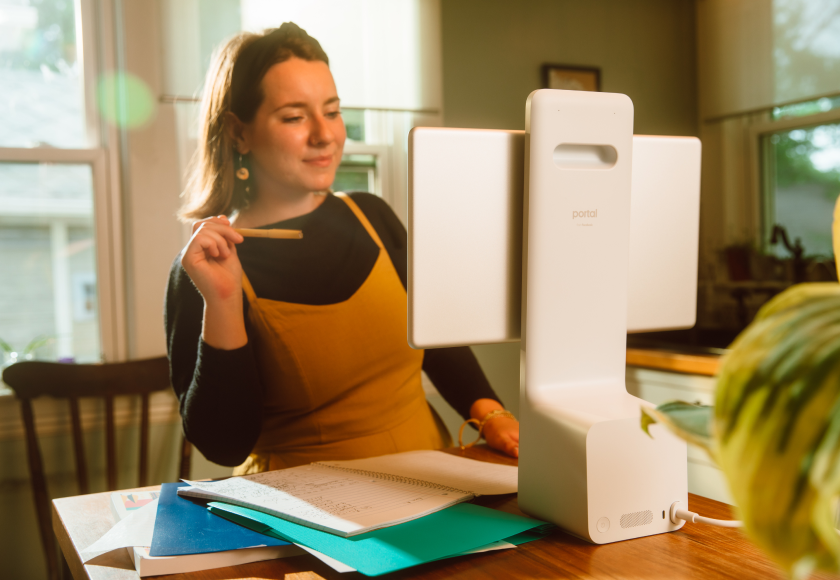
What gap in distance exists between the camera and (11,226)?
1979 mm

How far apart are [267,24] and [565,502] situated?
6.20ft

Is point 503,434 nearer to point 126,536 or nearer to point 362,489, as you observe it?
point 362,489

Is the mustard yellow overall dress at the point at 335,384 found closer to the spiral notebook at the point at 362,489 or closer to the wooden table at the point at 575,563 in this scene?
the spiral notebook at the point at 362,489

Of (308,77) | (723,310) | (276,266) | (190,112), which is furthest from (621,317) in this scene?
(723,310)

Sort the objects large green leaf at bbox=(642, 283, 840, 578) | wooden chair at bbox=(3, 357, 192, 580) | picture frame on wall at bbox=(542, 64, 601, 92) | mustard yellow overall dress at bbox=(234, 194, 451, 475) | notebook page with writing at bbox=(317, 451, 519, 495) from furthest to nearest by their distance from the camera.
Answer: picture frame on wall at bbox=(542, 64, 601, 92) → wooden chair at bbox=(3, 357, 192, 580) → mustard yellow overall dress at bbox=(234, 194, 451, 475) → notebook page with writing at bbox=(317, 451, 519, 495) → large green leaf at bbox=(642, 283, 840, 578)

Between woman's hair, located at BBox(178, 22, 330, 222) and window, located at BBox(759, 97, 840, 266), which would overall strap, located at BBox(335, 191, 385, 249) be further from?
window, located at BBox(759, 97, 840, 266)

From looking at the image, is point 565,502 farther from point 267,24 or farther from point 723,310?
point 723,310

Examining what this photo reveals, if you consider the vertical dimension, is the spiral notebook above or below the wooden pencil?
below

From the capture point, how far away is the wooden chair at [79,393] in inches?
69.6

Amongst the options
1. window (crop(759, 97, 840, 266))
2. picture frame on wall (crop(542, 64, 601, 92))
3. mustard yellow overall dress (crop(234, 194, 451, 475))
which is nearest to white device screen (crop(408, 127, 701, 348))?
mustard yellow overall dress (crop(234, 194, 451, 475))

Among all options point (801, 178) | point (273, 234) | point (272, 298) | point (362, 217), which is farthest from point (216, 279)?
point (801, 178)

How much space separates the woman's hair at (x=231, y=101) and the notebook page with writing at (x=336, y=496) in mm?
946

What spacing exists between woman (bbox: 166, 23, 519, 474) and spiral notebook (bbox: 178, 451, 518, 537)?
0.81 feet

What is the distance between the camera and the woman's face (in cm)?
162
